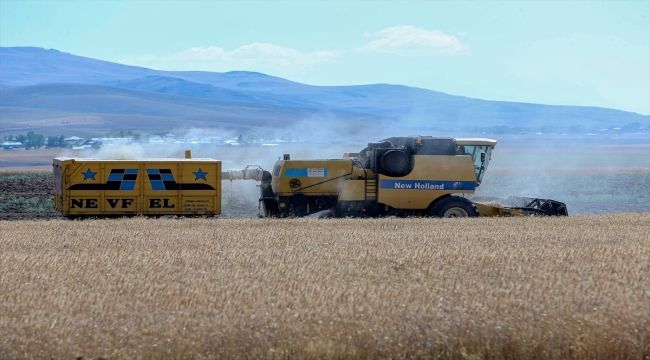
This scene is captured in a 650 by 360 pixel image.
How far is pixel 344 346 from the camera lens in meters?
7.74

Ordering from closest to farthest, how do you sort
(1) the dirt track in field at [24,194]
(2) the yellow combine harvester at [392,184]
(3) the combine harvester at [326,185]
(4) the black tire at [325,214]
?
(3) the combine harvester at [326,185], (2) the yellow combine harvester at [392,184], (4) the black tire at [325,214], (1) the dirt track in field at [24,194]

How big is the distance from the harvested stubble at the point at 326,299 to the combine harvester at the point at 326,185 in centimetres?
629

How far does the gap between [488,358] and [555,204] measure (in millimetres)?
14599

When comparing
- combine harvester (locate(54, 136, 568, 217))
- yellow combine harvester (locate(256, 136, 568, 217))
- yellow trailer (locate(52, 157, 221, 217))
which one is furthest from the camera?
yellow combine harvester (locate(256, 136, 568, 217))

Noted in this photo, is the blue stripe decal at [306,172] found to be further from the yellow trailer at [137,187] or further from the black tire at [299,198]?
the yellow trailer at [137,187]

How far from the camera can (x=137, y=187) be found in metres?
20.7

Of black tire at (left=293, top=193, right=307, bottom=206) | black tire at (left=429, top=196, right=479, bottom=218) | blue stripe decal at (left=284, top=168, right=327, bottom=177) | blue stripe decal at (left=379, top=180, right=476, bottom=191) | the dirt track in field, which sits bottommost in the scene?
the dirt track in field

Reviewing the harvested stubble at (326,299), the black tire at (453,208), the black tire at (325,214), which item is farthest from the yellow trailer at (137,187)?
the harvested stubble at (326,299)

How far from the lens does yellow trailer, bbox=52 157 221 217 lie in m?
20.4

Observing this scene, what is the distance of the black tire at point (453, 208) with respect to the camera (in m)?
21.1

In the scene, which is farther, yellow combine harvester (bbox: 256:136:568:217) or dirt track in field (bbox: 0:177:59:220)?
dirt track in field (bbox: 0:177:59:220)

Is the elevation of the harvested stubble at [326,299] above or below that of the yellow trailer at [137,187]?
below

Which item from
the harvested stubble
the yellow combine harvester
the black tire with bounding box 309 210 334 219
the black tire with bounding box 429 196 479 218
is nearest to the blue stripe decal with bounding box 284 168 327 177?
the yellow combine harvester

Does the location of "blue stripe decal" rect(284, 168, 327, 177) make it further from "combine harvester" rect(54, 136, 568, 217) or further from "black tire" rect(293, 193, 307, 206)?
"black tire" rect(293, 193, 307, 206)
